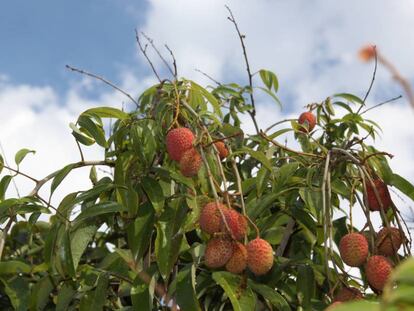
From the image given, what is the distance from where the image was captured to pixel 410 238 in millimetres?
1224

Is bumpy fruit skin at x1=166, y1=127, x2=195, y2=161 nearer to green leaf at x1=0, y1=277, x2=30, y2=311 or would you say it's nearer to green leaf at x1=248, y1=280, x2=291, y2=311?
green leaf at x1=248, y1=280, x2=291, y2=311

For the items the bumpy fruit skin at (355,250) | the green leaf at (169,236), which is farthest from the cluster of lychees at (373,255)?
the green leaf at (169,236)

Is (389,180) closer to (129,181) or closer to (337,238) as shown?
(337,238)

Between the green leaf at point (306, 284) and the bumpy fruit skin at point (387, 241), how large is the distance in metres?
0.26

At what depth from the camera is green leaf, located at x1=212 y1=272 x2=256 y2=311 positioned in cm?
126

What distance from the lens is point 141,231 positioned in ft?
4.80

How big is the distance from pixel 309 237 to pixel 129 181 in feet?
1.44

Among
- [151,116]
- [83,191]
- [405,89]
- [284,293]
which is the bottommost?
[284,293]

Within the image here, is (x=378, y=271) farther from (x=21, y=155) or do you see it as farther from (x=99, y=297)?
(x=21, y=155)

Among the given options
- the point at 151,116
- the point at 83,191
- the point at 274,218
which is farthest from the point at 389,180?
Answer: the point at 83,191

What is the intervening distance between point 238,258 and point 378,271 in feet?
0.77

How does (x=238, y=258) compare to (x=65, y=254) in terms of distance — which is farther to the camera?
(x=65, y=254)

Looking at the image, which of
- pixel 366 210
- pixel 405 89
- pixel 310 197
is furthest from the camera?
pixel 310 197

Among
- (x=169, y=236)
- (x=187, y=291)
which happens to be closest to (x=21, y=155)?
(x=169, y=236)
